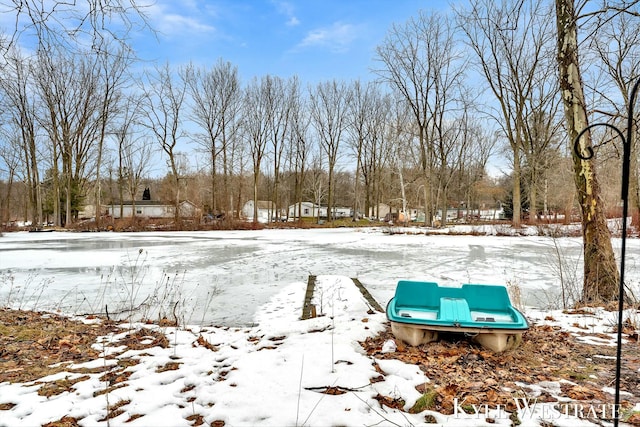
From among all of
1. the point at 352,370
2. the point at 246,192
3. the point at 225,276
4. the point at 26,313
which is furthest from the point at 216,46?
the point at 246,192

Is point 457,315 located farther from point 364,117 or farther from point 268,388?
point 364,117

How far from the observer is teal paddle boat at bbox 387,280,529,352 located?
2.82 m

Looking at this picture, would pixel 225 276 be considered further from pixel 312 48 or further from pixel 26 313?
pixel 312 48

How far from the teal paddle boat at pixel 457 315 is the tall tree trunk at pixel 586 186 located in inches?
89.8

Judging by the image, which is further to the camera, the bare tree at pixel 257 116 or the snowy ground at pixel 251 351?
the bare tree at pixel 257 116

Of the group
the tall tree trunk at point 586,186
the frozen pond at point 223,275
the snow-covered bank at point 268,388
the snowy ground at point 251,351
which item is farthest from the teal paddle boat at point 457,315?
the tall tree trunk at point 586,186

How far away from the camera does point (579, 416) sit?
1975 mm

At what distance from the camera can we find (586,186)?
4797mm

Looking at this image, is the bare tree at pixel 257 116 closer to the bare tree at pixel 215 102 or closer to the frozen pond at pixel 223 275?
the bare tree at pixel 215 102

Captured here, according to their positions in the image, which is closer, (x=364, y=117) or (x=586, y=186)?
(x=586, y=186)

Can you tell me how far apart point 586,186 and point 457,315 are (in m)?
3.19

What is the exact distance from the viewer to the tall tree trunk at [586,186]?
471cm

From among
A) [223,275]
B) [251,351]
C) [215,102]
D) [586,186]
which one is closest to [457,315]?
[251,351]

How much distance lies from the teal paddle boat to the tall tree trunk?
228 cm
